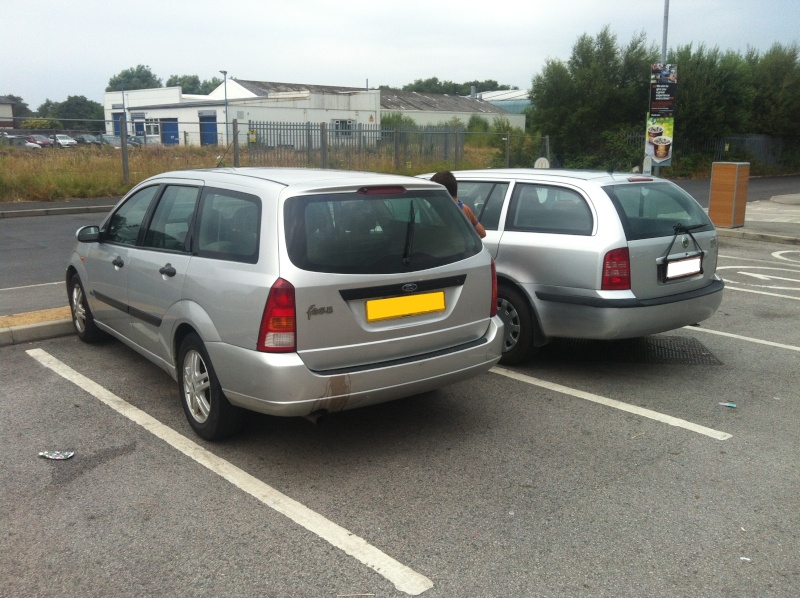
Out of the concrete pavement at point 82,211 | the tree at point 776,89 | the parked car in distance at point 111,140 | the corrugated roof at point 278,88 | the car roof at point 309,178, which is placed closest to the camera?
the car roof at point 309,178

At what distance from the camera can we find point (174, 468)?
14.1 ft

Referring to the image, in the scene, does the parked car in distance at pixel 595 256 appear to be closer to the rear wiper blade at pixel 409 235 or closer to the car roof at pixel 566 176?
the car roof at pixel 566 176

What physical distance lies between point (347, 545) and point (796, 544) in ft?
6.58

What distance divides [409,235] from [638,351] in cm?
318

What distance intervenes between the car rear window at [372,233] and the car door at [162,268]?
37.3 inches

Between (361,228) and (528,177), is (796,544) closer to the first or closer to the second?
(361,228)

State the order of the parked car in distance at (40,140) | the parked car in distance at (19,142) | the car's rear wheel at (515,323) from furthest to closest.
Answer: the parked car in distance at (40,140) < the parked car in distance at (19,142) < the car's rear wheel at (515,323)

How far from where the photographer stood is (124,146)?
2214cm

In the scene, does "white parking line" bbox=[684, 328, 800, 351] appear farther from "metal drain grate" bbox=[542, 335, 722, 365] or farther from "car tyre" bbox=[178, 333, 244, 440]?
"car tyre" bbox=[178, 333, 244, 440]

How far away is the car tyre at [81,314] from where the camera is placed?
648 cm

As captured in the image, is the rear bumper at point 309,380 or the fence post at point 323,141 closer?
the rear bumper at point 309,380

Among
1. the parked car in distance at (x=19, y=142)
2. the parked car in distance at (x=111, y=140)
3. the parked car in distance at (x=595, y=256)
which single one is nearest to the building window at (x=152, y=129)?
the parked car in distance at (x=111, y=140)

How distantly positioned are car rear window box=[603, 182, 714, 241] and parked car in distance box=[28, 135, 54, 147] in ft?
61.2

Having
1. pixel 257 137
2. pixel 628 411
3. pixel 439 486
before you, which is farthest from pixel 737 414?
pixel 257 137
